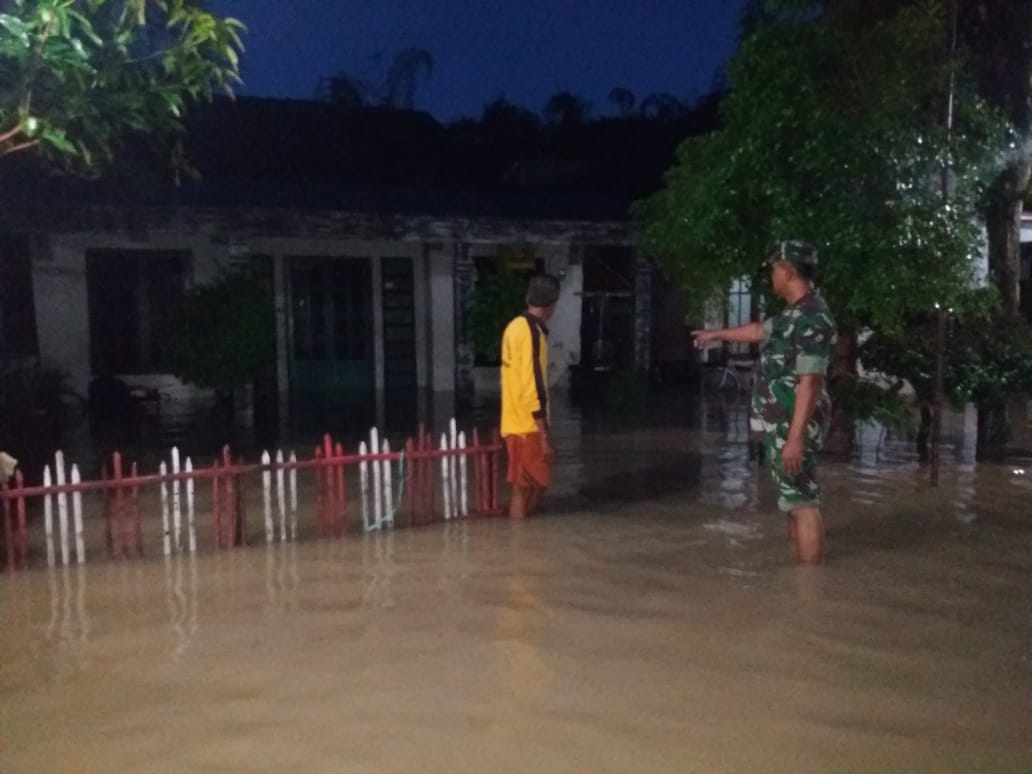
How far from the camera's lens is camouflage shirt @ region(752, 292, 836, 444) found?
18.9 feet

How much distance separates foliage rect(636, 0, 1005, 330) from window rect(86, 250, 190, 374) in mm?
8558

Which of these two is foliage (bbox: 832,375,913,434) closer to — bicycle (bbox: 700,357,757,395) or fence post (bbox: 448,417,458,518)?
fence post (bbox: 448,417,458,518)

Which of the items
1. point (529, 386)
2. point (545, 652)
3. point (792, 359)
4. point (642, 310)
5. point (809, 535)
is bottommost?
point (545, 652)

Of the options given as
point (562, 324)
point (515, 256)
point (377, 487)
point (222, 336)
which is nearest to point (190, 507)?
point (377, 487)

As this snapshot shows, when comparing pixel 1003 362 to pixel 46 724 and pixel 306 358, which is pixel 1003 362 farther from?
→ pixel 306 358

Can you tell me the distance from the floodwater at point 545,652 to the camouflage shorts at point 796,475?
1.48ft

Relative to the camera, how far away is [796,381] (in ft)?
19.3

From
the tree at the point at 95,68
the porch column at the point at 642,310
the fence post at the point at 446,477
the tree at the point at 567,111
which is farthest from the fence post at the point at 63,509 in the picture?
the tree at the point at 567,111

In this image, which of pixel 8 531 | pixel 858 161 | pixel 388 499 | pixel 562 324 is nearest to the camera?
pixel 8 531

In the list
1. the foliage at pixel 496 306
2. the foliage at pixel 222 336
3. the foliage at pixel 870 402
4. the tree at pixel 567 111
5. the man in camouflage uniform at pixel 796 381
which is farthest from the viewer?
the tree at pixel 567 111

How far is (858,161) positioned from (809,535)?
299cm

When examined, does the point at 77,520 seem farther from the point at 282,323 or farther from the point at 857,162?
the point at 282,323

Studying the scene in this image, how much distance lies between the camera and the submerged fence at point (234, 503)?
6.38 m

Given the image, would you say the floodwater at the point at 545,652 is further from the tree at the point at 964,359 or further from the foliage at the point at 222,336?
the foliage at the point at 222,336
